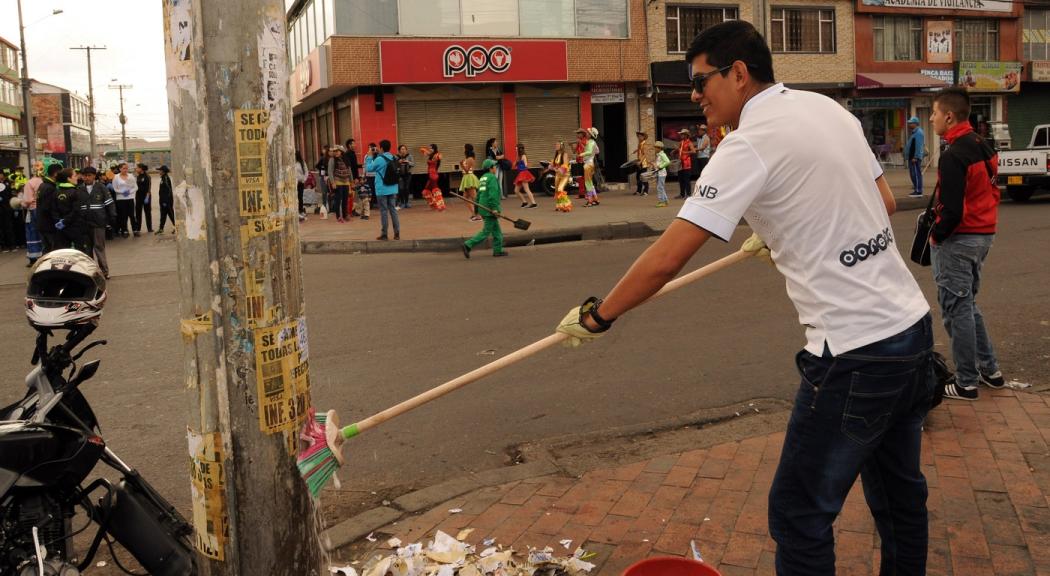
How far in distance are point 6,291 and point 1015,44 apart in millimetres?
36731

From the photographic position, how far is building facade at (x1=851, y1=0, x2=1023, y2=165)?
108ft

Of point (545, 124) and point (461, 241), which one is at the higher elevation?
point (545, 124)

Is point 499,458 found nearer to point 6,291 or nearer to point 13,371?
point 13,371

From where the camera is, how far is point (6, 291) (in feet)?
42.2

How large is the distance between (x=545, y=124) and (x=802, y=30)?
34.1ft

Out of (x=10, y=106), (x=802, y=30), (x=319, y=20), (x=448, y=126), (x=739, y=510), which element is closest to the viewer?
(x=739, y=510)

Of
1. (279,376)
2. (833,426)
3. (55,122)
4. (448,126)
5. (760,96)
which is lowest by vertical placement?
(833,426)

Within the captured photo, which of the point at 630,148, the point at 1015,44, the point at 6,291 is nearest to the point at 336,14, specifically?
the point at 630,148

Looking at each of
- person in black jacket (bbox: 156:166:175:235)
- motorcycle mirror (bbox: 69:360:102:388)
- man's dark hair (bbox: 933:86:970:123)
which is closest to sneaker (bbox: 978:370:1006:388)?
man's dark hair (bbox: 933:86:970:123)

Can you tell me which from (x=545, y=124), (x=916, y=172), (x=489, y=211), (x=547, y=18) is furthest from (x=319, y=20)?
(x=916, y=172)

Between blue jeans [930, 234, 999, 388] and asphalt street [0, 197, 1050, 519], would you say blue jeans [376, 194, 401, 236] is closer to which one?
asphalt street [0, 197, 1050, 519]

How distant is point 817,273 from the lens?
2.60 metres

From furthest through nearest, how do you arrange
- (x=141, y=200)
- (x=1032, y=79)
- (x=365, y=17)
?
(x=1032, y=79) < (x=365, y=17) < (x=141, y=200)

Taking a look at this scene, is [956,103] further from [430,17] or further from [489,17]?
[489,17]
